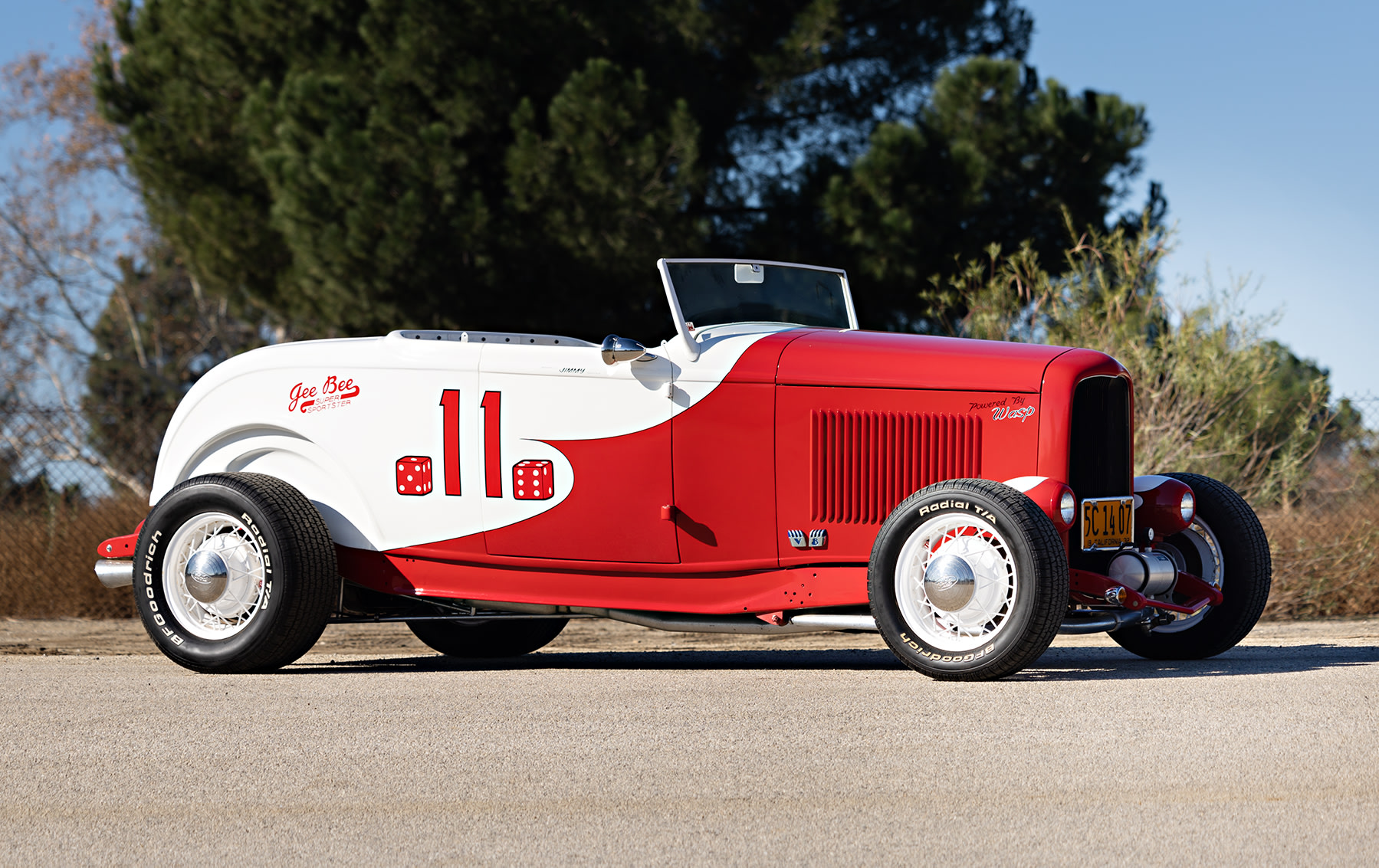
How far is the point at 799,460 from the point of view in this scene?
6.73 metres

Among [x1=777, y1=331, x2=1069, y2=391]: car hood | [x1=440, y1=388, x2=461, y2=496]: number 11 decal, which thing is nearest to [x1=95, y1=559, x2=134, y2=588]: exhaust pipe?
[x1=440, y1=388, x2=461, y2=496]: number 11 decal

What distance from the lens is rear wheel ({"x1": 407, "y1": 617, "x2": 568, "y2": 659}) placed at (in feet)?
27.9

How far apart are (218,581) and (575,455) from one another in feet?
6.25

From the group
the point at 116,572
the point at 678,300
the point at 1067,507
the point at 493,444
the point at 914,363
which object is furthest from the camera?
the point at 116,572

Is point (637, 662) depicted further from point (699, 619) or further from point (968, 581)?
point (968, 581)

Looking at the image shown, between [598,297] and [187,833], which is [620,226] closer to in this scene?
[598,297]

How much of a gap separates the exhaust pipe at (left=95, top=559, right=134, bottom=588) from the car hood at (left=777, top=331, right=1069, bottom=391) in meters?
3.64

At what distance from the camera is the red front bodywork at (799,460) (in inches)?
257

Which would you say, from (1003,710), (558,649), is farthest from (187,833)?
(558,649)

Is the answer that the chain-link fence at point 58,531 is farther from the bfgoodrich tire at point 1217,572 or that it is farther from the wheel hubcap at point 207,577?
the bfgoodrich tire at point 1217,572

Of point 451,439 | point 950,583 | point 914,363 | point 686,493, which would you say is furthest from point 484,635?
point 950,583

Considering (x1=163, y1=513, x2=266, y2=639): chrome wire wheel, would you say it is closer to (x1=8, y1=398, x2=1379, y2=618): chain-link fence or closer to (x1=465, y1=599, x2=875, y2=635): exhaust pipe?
(x1=465, y1=599, x2=875, y2=635): exhaust pipe

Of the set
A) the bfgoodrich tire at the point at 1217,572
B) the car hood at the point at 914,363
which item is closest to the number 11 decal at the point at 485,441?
the car hood at the point at 914,363

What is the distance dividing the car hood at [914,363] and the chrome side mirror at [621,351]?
666 millimetres
